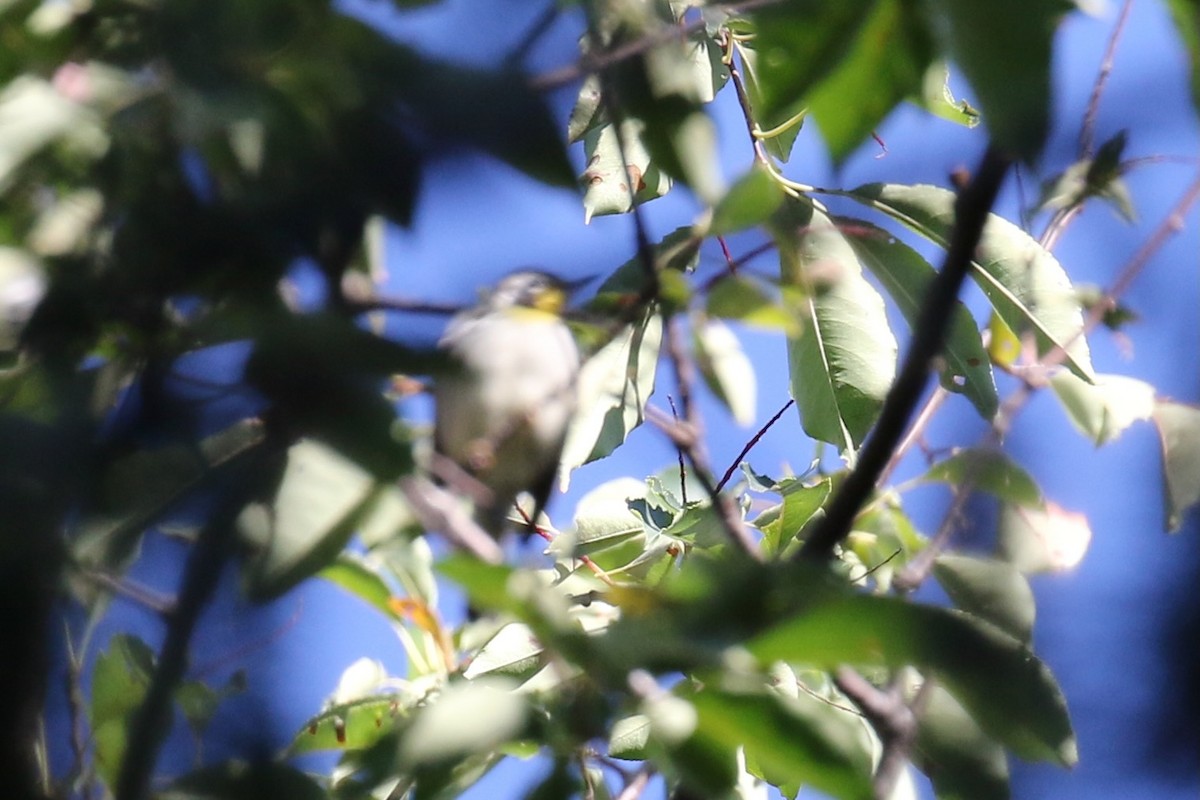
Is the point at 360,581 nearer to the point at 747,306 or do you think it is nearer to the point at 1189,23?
the point at 747,306

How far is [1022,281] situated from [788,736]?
2.74 feet

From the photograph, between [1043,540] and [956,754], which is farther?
[1043,540]

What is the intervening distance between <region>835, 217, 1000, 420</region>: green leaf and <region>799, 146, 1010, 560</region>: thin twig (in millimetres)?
493

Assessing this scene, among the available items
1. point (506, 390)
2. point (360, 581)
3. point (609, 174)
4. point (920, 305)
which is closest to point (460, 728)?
point (360, 581)

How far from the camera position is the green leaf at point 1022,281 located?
128 centimetres

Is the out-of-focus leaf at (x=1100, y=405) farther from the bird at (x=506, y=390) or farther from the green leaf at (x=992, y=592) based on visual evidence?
the bird at (x=506, y=390)

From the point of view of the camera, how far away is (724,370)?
35.2 inches

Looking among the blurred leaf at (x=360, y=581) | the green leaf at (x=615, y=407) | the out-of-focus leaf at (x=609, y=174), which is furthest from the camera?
the out-of-focus leaf at (x=609, y=174)

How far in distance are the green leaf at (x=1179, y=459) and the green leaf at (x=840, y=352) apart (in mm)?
294

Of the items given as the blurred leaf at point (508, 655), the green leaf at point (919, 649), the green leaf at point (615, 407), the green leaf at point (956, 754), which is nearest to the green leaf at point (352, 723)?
the blurred leaf at point (508, 655)

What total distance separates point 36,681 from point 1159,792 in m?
0.88

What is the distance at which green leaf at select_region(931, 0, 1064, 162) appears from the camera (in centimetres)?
66

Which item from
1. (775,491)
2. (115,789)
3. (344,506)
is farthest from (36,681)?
(775,491)

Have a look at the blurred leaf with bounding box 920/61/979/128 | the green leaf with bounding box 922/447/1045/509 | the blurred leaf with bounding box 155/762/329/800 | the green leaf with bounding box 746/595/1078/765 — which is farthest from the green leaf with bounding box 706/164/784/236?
the blurred leaf with bounding box 920/61/979/128
